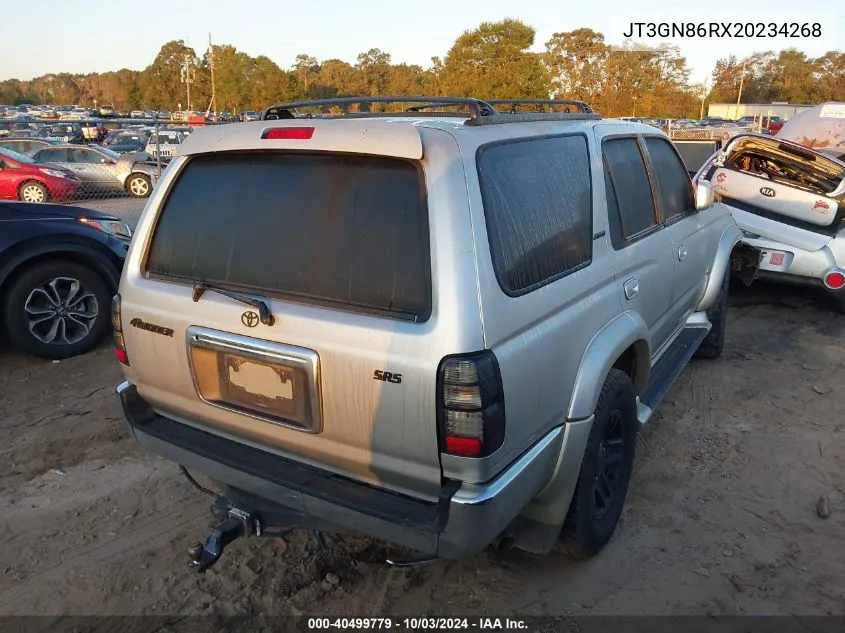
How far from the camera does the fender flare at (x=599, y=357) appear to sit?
2.56m

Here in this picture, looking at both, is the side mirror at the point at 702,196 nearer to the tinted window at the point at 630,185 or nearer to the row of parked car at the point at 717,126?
the tinted window at the point at 630,185

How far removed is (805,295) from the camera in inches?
304

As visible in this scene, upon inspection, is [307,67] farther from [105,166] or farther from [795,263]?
[795,263]

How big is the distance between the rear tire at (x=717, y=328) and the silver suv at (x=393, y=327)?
254 cm

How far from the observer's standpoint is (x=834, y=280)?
20.9 ft

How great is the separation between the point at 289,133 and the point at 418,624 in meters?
1.98

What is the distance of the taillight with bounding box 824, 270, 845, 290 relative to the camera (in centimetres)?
635

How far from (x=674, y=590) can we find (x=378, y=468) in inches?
59.2

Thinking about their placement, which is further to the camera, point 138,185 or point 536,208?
point 138,185

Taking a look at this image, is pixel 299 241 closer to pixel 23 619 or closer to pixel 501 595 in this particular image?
pixel 501 595

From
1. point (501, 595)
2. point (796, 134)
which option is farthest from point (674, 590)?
point (796, 134)

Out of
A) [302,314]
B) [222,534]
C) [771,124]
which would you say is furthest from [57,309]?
[771,124]

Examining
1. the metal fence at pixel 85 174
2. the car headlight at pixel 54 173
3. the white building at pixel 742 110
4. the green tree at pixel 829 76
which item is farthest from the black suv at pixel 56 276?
the green tree at pixel 829 76

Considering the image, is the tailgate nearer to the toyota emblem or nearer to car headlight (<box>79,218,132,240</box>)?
the toyota emblem
